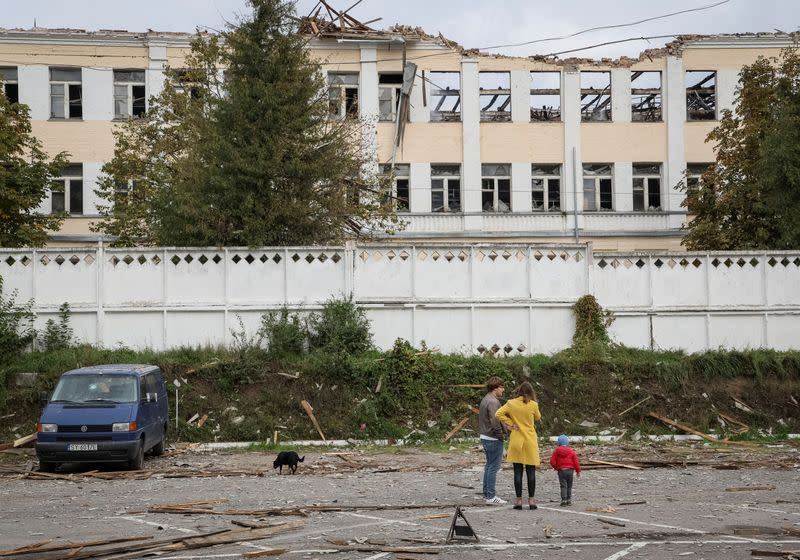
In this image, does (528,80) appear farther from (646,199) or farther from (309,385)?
(309,385)

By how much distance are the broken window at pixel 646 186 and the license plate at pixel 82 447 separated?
30.1 meters

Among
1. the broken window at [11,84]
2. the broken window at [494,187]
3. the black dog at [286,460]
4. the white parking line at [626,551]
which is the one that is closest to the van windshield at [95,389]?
the black dog at [286,460]

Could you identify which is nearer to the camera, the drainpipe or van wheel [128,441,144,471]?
van wheel [128,441,144,471]

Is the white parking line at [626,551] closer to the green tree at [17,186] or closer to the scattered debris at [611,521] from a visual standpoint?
the scattered debris at [611,521]

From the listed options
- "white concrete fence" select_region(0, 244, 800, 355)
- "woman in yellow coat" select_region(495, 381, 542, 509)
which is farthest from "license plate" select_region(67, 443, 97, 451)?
"woman in yellow coat" select_region(495, 381, 542, 509)

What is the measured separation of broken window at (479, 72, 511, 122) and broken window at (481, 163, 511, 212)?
7.26 ft

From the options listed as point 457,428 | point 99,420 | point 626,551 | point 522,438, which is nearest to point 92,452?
point 99,420

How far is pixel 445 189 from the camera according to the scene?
4119cm

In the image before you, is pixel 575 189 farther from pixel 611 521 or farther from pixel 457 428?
pixel 611 521

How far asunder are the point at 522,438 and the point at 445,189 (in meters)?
28.9

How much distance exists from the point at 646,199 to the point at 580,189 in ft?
10.0

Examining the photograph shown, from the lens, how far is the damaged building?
4034cm

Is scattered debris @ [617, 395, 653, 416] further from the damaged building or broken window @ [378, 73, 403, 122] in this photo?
broken window @ [378, 73, 403, 122]

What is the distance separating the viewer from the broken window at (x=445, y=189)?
41.1 meters
